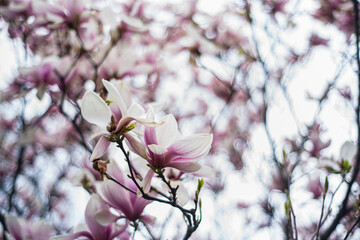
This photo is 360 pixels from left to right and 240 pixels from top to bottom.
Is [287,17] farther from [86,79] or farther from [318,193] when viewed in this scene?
[86,79]

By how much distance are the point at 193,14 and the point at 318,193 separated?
A: 1.21 meters

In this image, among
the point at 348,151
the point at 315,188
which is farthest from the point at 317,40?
the point at 348,151

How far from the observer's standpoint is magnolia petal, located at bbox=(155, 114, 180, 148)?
0.58 metres

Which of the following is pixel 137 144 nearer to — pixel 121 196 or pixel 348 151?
pixel 121 196

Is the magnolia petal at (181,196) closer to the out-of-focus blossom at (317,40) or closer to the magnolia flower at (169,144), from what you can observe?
the magnolia flower at (169,144)

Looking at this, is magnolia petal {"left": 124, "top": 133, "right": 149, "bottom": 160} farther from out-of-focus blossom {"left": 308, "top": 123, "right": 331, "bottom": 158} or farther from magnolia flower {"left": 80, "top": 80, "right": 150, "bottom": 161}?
out-of-focus blossom {"left": 308, "top": 123, "right": 331, "bottom": 158}

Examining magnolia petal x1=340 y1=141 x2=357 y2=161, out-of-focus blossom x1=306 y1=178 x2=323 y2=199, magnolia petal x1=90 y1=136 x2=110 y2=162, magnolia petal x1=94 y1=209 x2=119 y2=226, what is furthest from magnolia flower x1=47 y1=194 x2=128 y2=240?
out-of-focus blossom x1=306 y1=178 x2=323 y2=199

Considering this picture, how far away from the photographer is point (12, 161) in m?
2.27

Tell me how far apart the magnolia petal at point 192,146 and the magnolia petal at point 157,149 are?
0.07 feet

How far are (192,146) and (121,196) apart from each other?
19 centimetres

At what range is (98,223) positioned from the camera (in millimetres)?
687

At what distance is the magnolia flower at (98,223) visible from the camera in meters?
0.67

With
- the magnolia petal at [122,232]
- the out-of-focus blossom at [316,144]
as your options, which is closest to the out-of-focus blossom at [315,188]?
the out-of-focus blossom at [316,144]

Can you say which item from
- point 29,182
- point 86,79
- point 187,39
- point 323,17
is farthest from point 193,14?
point 29,182
